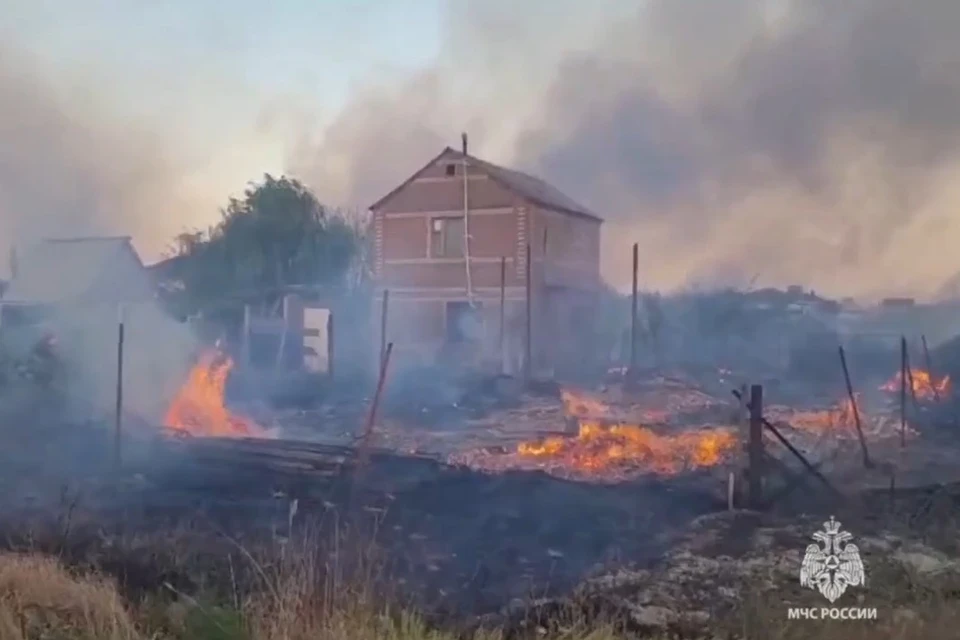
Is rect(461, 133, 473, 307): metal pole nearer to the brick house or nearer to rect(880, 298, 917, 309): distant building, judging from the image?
the brick house

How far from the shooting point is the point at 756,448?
450 centimetres

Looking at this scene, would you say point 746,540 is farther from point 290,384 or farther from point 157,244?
point 157,244

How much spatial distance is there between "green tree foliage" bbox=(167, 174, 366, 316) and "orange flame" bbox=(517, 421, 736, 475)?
1226mm

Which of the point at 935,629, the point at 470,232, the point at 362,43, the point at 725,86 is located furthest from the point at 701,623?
the point at 362,43

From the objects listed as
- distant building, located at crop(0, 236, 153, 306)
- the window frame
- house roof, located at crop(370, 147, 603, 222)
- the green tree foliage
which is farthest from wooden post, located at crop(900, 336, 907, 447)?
distant building, located at crop(0, 236, 153, 306)

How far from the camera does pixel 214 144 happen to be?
5.04 m

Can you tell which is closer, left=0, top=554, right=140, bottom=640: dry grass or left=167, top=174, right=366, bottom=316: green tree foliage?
left=0, top=554, right=140, bottom=640: dry grass

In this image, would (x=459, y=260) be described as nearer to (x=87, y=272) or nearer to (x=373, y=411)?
(x=373, y=411)

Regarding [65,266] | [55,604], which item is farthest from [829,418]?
[65,266]

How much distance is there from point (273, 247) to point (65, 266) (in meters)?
1.11

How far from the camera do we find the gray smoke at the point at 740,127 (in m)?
4.42

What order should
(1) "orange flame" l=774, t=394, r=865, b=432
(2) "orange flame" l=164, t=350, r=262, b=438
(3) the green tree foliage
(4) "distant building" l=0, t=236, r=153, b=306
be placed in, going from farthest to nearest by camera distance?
(4) "distant building" l=0, t=236, r=153, b=306
(2) "orange flame" l=164, t=350, r=262, b=438
(3) the green tree foliage
(1) "orange flame" l=774, t=394, r=865, b=432

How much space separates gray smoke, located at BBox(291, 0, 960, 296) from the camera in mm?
4418

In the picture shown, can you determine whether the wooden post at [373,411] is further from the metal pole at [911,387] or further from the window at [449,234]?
the metal pole at [911,387]
